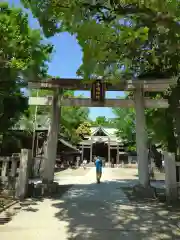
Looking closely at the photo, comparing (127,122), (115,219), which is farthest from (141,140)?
(127,122)

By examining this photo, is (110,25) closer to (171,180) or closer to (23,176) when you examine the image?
(171,180)

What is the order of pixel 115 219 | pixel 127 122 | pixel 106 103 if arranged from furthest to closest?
1. pixel 127 122
2. pixel 106 103
3. pixel 115 219

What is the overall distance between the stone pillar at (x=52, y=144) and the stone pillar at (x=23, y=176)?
152 cm

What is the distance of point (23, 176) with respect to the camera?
10461mm

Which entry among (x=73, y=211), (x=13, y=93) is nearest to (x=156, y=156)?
(x=13, y=93)

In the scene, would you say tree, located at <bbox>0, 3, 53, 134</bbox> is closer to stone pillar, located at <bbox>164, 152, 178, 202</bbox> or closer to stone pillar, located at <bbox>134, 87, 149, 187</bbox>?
stone pillar, located at <bbox>134, 87, 149, 187</bbox>

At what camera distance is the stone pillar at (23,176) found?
10271mm

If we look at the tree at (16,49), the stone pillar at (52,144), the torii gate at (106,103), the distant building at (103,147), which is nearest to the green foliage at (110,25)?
the tree at (16,49)

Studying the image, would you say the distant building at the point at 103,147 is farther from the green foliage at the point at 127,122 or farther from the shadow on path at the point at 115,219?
the shadow on path at the point at 115,219

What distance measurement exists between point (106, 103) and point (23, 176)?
16.4ft

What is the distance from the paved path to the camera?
20.0ft

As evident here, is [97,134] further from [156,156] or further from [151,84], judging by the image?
[151,84]

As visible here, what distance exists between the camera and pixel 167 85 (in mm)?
11742

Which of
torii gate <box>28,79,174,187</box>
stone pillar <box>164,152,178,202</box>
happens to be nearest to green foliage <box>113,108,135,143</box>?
torii gate <box>28,79,174,187</box>
